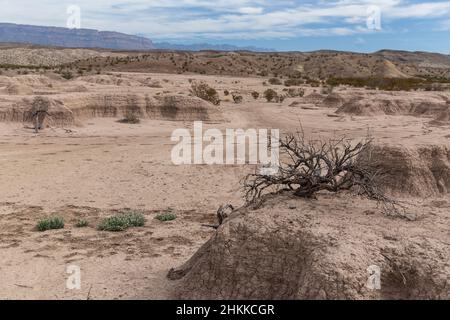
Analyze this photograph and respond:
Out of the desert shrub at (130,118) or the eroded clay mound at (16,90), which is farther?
the eroded clay mound at (16,90)

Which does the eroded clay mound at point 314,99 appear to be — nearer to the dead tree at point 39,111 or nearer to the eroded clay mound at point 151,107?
the eroded clay mound at point 151,107

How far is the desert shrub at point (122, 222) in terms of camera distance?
876 centimetres

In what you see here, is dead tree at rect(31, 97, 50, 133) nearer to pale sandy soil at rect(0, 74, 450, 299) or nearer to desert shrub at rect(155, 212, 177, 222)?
pale sandy soil at rect(0, 74, 450, 299)

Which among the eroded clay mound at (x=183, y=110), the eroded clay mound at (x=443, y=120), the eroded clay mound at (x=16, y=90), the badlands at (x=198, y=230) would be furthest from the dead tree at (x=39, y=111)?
the eroded clay mound at (x=443, y=120)

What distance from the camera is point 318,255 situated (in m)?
4.54

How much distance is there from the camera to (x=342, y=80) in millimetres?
47688

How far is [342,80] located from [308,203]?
144 feet

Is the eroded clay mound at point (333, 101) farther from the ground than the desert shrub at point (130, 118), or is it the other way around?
the eroded clay mound at point (333, 101)

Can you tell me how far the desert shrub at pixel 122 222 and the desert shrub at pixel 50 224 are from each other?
2.23ft

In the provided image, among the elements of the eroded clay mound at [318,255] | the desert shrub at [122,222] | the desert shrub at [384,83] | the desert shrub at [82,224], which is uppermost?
the desert shrub at [384,83]

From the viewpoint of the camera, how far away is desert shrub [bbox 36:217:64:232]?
8766 millimetres

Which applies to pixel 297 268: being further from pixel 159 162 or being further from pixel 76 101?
pixel 76 101

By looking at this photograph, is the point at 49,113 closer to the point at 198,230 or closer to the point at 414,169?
the point at 198,230
